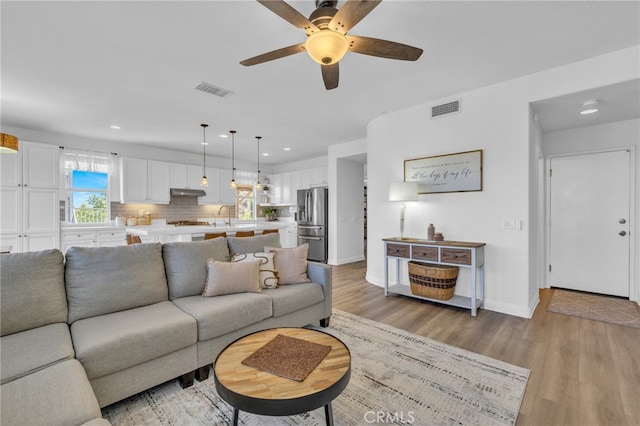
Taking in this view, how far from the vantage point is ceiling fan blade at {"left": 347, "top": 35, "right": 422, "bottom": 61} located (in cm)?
187

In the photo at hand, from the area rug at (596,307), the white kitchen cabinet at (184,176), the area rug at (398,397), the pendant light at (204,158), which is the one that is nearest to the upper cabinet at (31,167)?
the white kitchen cabinet at (184,176)

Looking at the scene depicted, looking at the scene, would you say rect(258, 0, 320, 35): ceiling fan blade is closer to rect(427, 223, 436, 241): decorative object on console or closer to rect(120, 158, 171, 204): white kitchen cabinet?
rect(427, 223, 436, 241): decorative object on console

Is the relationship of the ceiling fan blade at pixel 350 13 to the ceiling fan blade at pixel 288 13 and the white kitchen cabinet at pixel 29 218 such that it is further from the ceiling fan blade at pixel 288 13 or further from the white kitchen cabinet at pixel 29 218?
the white kitchen cabinet at pixel 29 218

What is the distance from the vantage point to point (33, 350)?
157cm

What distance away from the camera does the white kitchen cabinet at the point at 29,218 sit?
4387 millimetres

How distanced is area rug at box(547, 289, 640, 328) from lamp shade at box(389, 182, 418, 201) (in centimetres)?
211

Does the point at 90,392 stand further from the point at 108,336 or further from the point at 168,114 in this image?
the point at 168,114

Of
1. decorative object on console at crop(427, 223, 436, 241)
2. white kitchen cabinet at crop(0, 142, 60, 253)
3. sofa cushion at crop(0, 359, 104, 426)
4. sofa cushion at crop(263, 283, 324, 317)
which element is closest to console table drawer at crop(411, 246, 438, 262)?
decorative object on console at crop(427, 223, 436, 241)

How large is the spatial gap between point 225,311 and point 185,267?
2.14ft

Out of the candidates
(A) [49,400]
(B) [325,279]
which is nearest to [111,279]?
(A) [49,400]

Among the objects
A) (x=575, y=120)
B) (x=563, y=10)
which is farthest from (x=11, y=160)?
(x=575, y=120)

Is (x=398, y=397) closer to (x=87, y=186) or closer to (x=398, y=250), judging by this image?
(x=398, y=250)

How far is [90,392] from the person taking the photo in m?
1.29

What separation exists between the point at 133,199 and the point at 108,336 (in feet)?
16.8
